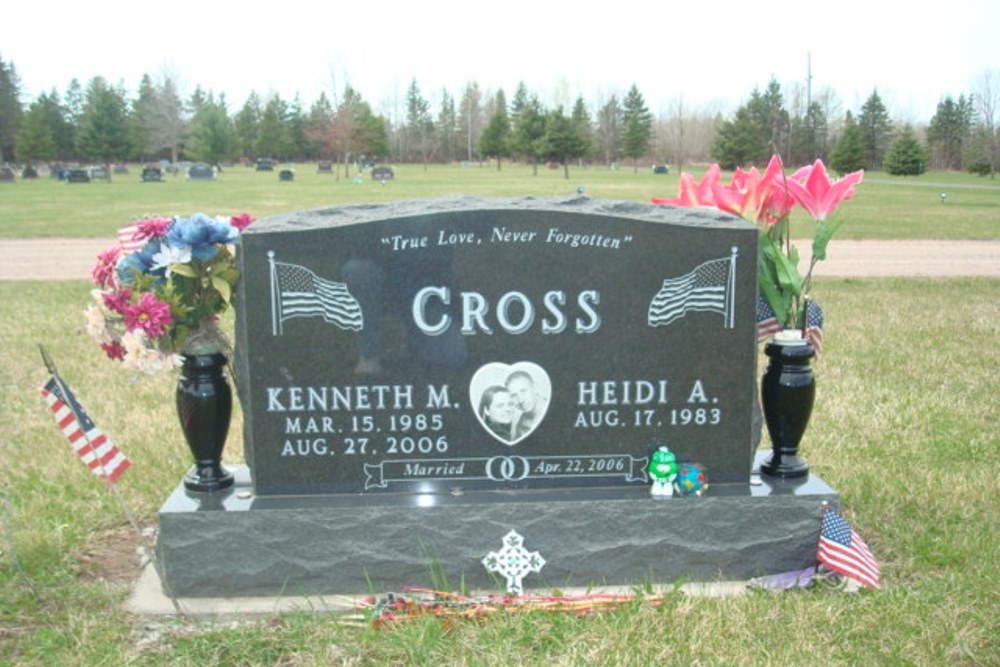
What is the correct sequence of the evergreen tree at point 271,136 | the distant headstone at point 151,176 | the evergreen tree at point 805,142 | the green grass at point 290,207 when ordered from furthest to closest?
the evergreen tree at point 271,136 → the evergreen tree at point 805,142 → the distant headstone at point 151,176 → the green grass at point 290,207

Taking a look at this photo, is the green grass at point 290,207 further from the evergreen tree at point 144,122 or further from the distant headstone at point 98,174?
the evergreen tree at point 144,122

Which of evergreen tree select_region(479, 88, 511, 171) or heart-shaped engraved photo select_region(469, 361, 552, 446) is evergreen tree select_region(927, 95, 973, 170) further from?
heart-shaped engraved photo select_region(469, 361, 552, 446)

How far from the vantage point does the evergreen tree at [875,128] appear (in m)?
66.0

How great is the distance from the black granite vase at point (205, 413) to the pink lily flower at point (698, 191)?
2.03m

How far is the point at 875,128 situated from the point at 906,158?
1227 cm

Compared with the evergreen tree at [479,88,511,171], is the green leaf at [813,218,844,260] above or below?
below

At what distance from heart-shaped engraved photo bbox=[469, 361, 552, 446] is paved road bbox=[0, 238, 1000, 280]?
10515 mm

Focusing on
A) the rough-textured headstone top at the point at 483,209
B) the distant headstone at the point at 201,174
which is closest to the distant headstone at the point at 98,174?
the distant headstone at the point at 201,174

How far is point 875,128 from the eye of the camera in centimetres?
6694

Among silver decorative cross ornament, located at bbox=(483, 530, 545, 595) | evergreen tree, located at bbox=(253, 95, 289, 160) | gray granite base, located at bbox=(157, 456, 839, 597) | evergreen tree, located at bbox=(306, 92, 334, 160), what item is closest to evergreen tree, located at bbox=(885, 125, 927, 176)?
evergreen tree, located at bbox=(306, 92, 334, 160)

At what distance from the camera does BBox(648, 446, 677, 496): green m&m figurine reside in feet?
12.5

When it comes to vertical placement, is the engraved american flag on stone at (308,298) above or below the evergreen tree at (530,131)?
below

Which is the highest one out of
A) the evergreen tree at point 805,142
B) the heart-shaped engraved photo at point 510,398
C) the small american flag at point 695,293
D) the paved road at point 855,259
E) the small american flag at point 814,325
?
the evergreen tree at point 805,142

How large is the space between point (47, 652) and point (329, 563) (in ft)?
3.31
